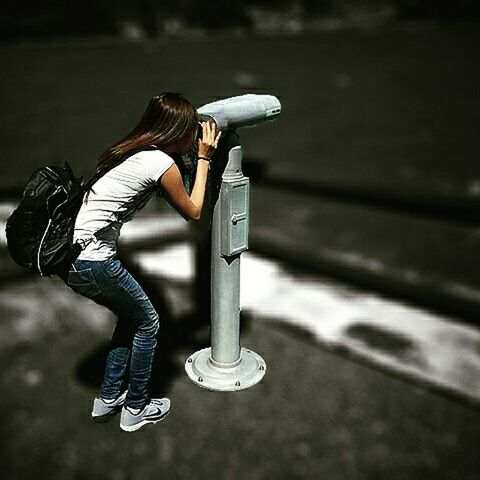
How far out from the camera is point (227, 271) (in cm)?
142

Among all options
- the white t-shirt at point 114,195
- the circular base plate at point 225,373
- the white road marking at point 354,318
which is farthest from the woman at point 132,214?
the white road marking at point 354,318

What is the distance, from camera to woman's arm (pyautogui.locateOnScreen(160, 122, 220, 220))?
1.06 m

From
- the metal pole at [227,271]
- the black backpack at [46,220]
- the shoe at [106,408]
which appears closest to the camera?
the black backpack at [46,220]

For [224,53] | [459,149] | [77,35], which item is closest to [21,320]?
[77,35]

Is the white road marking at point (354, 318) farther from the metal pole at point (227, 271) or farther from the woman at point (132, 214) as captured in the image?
the woman at point (132, 214)

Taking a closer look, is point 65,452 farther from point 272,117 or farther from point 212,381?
point 272,117

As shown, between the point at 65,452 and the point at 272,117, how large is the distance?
3.51 m

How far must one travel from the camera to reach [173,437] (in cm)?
435

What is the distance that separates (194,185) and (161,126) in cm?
13

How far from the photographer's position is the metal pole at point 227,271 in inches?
55.1

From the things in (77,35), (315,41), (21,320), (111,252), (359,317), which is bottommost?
(315,41)

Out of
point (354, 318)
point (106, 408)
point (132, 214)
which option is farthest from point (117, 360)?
point (354, 318)

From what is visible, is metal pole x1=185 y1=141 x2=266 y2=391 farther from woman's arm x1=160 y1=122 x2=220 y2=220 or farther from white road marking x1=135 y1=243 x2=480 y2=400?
white road marking x1=135 y1=243 x2=480 y2=400

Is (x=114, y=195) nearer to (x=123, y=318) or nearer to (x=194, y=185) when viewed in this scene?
(x=194, y=185)
